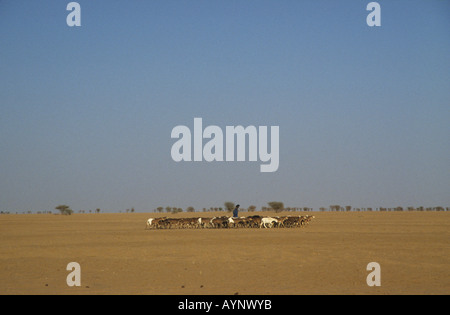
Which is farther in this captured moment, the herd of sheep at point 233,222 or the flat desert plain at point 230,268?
the herd of sheep at point 233,222

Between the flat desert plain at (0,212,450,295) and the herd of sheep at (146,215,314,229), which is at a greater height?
the flat desert plain at (0,212,450,295)

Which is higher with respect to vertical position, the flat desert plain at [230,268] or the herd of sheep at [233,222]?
the flat desert plain at [230,268]

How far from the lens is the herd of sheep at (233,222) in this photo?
34.6 metres

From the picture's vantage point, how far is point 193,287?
11.1 meters

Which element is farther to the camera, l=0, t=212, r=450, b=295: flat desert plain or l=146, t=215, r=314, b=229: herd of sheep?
l=146, t=215, r=314, b=229: herd of sheep

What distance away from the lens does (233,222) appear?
3478 centimetres

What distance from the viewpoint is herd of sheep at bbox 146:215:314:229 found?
113 ft

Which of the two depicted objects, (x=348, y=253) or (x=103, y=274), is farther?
(x=348, y=253)
